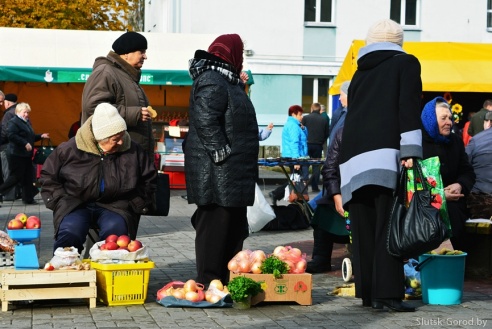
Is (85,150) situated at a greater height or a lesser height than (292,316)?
greater

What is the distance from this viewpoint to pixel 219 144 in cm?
773

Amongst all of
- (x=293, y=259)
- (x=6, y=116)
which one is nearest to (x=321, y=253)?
(x=293, y=259)

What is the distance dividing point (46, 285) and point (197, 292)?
3.62ft

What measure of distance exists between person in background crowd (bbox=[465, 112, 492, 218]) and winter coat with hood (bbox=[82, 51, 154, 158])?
317cm

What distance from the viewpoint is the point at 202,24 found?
33156 millimetres

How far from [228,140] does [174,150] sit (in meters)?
14.0

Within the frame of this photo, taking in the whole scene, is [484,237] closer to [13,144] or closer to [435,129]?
[435,129]

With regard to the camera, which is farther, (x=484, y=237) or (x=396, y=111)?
(x=484, y=237)

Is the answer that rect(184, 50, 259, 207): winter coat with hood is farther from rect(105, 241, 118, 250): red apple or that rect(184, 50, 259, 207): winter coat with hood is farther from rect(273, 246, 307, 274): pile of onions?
rect(105, 241, 118, 250): red apple

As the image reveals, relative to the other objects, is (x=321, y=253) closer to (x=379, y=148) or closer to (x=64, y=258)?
(x=379, y=148)

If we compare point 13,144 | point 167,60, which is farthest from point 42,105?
point 13,144

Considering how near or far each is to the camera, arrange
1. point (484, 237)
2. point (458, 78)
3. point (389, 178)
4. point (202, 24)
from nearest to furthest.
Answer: point (389, 178), point (484, 237), point (458, 78), point (202, 24)

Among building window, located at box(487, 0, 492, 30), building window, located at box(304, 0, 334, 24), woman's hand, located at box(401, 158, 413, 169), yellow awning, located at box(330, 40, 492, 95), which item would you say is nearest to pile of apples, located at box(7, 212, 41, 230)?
woman's hand, located at box(401, 158, 413, 169)

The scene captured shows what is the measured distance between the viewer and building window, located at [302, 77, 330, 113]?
1331 inches
